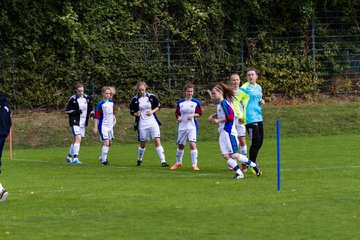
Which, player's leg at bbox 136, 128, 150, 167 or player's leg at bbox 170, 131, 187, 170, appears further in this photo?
player's leg at bbox 136, 128, 150, 167

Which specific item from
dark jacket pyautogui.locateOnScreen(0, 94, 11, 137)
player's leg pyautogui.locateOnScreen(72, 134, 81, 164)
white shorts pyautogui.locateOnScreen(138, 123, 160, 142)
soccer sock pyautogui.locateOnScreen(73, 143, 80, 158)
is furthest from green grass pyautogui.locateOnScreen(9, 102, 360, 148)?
dark jacket pyautogui.locateOnScreen(0, 94, 11, 137)

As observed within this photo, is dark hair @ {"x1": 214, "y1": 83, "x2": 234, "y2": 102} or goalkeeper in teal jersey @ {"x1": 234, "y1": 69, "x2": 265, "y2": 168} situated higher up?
dark hair @ {"x1": 214, "y1": 83, "x2": 234, "y2": 102}

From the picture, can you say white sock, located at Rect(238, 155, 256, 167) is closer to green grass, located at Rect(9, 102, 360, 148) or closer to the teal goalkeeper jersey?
the teal goalkeeper jersey

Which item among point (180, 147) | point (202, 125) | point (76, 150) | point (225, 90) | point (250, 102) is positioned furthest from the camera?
point (202, 125)

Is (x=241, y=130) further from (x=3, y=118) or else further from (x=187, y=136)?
(x=3, y=118)

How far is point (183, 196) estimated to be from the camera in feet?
51.4

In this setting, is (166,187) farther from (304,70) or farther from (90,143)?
(304,70)

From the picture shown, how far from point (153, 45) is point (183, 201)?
23.3 metres

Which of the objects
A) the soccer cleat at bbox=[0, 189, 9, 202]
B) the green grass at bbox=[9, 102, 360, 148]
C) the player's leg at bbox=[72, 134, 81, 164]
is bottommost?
the green grass at bbox=[9, 102, 360, 148]

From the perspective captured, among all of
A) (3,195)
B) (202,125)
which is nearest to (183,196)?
(3,195)

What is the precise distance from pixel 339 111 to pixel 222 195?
68.3 ft

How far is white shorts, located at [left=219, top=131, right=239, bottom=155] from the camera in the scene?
18531 millimetres

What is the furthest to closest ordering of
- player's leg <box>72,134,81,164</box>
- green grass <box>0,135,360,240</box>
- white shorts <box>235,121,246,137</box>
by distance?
1. player's leg <box>72,134,81,164</box>
2. white shorts <box>235,121,246,137</box>
3. green grass <box>0,135,360,240</box>

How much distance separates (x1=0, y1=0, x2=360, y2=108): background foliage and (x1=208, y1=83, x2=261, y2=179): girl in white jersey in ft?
58.9
